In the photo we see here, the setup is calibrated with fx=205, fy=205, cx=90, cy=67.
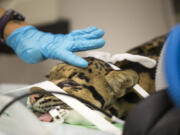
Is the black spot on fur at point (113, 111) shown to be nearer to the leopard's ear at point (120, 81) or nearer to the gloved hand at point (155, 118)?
the leopard's ear at point (120, 81)

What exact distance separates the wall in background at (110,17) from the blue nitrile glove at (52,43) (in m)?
0.61

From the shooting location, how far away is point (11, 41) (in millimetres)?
826

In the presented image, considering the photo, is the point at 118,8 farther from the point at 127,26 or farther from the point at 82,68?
the point at 82,68

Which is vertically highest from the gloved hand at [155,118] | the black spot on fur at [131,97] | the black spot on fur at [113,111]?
the gloved hand at [155,118]

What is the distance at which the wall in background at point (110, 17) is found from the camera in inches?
56.8

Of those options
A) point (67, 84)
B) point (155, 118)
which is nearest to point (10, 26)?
point (67, 84)

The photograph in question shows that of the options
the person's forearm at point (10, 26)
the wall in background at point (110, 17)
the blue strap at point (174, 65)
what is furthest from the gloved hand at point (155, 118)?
the wall in background at point (110, 17)

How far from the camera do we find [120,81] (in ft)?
1.47

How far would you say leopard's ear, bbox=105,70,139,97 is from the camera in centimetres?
45

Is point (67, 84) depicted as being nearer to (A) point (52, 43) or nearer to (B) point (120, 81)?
(B) point (120, 81)

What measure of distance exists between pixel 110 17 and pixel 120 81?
3.56 ft

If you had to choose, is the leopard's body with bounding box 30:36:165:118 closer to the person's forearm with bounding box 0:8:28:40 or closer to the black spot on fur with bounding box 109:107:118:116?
the black spot on fur with bounding box 109:107:118:116

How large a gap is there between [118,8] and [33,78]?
0.84 m

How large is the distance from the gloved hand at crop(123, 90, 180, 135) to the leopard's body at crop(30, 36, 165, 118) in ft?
0.50
